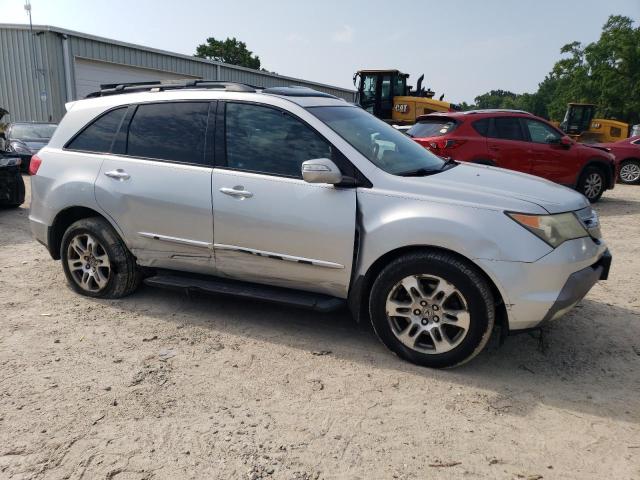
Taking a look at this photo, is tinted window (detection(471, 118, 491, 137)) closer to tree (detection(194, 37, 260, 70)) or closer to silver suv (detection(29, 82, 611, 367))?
silver suv (detection(29, 82, 611, 367))

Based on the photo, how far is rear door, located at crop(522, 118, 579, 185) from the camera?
31.3 feet

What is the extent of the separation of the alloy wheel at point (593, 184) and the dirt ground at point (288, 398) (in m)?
6.31

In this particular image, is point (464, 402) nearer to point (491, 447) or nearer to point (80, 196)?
point (491, 447)

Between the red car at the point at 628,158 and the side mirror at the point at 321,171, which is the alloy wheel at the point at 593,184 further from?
the side mirror at the point at 321,171

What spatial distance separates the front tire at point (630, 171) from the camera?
1412 cm

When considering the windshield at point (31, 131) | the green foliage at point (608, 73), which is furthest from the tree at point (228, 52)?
the windshield at point (31, 131)

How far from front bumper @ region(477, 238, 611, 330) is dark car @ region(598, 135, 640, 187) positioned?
1310 centimetres

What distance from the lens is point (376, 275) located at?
11.4ft

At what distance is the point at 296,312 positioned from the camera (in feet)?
14.2

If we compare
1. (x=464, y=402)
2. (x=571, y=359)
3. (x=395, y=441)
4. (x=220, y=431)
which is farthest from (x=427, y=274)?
(x=220, y=431)

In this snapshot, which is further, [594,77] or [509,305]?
[594,77]

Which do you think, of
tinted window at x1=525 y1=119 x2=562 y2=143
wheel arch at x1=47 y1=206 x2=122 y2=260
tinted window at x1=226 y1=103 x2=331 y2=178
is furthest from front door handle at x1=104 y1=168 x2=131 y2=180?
tinted window at x1=525 y1=119 x2=562 y2=143

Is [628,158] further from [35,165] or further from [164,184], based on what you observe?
[35,165]

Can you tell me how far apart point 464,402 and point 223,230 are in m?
2.05
